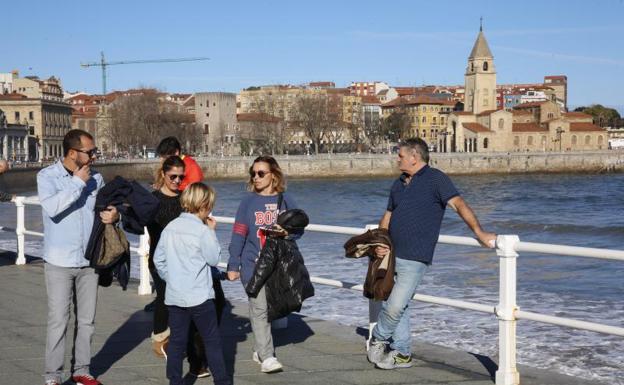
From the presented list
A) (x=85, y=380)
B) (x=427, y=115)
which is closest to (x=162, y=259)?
(x=85, y=380)

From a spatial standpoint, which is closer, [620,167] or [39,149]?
[620,167]

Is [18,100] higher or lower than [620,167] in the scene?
higher

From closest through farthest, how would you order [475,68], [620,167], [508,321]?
[508,321] → [620,167] → [475,68]

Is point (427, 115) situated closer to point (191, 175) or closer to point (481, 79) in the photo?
point (481, 79)

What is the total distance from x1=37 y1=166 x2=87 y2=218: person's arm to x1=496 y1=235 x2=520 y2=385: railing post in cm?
254

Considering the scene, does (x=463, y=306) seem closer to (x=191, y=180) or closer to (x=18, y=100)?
(x=191, y=180)

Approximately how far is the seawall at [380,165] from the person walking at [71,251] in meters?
83.1

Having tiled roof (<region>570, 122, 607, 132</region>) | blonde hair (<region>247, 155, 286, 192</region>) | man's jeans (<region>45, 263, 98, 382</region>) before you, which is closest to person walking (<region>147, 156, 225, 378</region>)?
blonde hair (<region>247, 155, 286, 192</region>)

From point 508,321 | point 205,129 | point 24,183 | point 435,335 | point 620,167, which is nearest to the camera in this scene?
point 508,321

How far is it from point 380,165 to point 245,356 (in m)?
96.6

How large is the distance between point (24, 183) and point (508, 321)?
73.9 metres

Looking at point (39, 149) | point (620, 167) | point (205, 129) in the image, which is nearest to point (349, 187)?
point (620, 167)

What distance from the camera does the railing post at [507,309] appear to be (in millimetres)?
5715

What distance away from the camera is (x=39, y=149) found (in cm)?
12800
